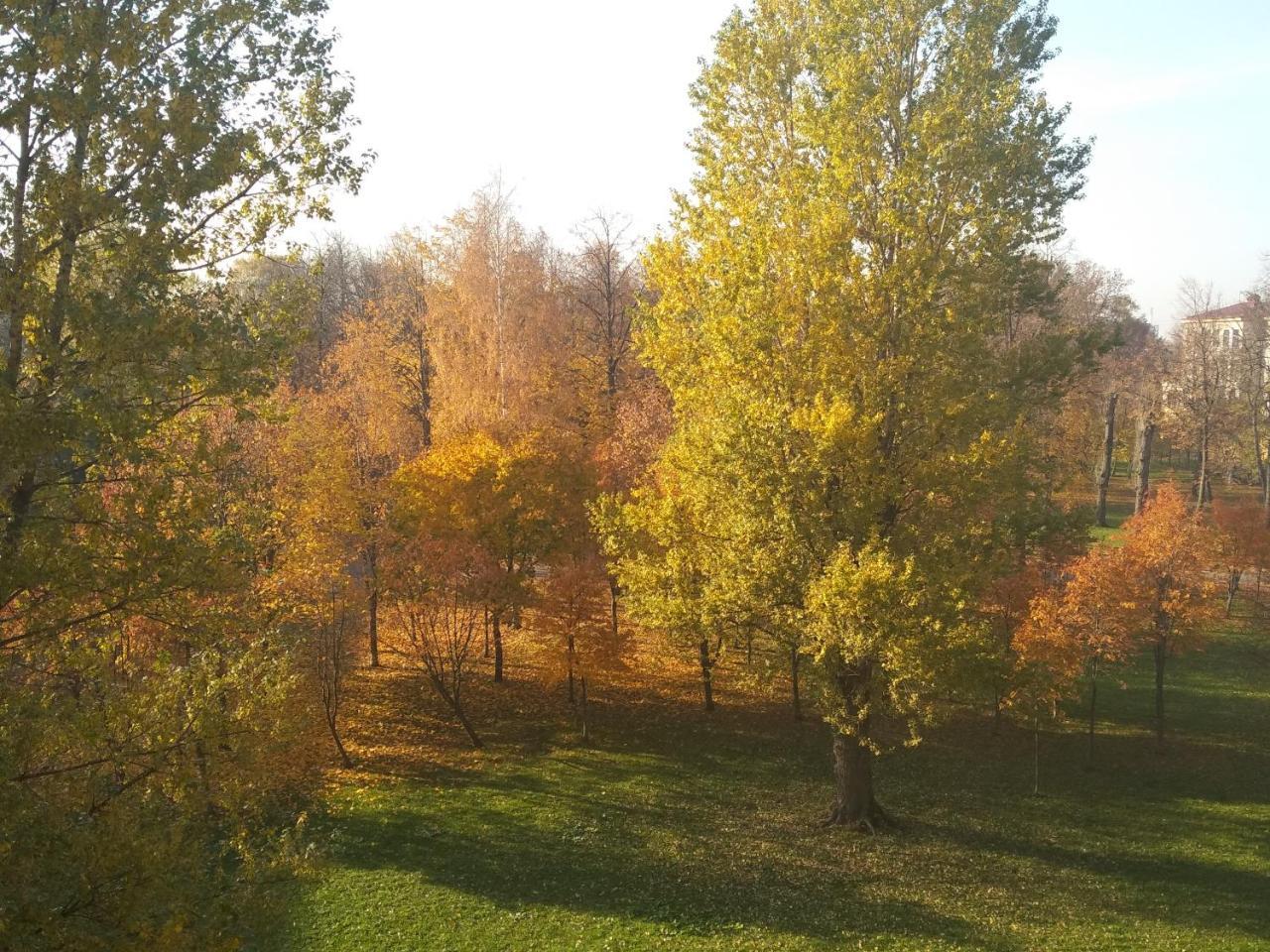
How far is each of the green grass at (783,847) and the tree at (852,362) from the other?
2.61 metres

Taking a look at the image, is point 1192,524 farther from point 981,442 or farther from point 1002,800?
point 981,442

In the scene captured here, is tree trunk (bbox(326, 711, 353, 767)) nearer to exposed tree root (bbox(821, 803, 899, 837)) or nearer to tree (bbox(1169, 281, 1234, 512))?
exposed tree root (bbox(821, 803, 899, 837))

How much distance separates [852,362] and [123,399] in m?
12.1

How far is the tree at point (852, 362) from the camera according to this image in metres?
15.6

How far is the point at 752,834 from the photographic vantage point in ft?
59.6

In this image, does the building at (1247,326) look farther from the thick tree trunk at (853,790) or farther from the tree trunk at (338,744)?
the tree trunk at (338,744)

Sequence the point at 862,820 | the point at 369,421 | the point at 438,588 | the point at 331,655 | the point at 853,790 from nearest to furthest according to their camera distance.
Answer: the point at 862,820 < the point at 853,790 < the point at 331,655 < the point at 438,588 < the point at 369,421

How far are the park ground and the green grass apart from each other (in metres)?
0.06

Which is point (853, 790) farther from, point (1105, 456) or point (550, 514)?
point (1105, 456)

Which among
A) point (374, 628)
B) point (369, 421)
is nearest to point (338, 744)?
point (374, 628)

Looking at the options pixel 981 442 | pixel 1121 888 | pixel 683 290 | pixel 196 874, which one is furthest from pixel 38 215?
pixel 1121 888

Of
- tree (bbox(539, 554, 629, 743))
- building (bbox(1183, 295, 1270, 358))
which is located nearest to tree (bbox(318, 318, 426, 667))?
tree (bbox(539, 554, 629, 743))

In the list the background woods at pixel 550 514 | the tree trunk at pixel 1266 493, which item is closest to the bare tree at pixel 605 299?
the background woods at pixel 550 514

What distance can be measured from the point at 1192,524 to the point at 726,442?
1696 cm
